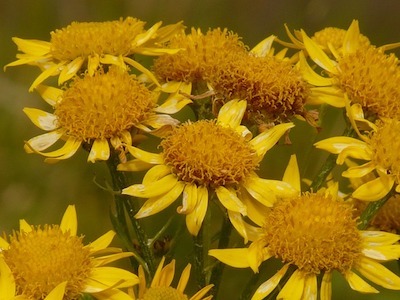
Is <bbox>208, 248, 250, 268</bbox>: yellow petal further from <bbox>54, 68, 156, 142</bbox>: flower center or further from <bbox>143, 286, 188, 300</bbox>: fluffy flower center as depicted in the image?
<bbox>54, 68, 156, 142</bbox>: flower center

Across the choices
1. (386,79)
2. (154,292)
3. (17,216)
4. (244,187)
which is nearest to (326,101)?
(386,79)

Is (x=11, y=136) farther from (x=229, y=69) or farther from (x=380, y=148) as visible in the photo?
(x=380, y=148)

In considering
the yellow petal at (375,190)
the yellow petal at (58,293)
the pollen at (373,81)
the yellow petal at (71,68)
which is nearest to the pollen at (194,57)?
the yellow petal at (71,68)

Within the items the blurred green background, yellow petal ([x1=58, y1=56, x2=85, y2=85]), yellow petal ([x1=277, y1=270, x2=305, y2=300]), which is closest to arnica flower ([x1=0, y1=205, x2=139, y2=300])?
yellow petal ([x1=277, y1=270, x2=305, y2=300])

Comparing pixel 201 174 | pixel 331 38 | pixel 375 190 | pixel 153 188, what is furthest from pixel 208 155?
pixel 331 38

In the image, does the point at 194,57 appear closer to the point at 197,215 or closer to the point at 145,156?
the point at 145,156

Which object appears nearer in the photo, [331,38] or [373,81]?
[373,81]

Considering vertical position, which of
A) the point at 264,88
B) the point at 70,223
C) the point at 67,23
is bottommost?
the point at 70,223

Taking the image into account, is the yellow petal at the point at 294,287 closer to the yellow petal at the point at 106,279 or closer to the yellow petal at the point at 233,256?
the yellow petal at the point at 233,256
